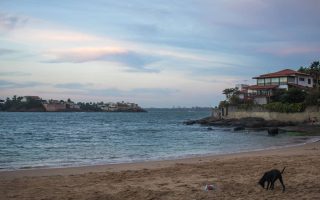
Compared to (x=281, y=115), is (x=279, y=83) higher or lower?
higher

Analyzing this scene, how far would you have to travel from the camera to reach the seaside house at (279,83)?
75.4 metres

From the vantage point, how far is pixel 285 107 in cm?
6488

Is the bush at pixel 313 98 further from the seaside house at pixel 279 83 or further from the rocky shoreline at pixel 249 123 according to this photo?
the seaside house at pixel 279 83

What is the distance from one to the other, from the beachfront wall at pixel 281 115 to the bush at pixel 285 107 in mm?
529

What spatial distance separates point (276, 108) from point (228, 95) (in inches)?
770

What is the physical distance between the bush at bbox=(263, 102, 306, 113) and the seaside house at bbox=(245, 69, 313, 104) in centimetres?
645

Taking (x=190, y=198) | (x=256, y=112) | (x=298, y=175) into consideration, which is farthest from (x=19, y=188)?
(x=256, y=112)

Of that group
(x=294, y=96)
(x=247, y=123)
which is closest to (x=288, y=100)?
(x=294, y=96)

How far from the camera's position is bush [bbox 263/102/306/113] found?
63.4 meters

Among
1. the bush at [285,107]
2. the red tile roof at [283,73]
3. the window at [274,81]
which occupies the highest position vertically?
the red tile roof at [283,73]

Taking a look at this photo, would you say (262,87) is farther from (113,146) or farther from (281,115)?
(113,146)

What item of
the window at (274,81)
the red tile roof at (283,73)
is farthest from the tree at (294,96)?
the window at (274,81)

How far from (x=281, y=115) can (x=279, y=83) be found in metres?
13.3

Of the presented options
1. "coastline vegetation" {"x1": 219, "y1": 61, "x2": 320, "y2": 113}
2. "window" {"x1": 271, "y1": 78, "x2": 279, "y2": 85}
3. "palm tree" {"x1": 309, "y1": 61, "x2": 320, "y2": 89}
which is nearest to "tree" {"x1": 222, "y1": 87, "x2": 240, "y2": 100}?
"coastline vegetation" {"x1": 219, "y1": 61, "x2": 320, "y2": 113}
